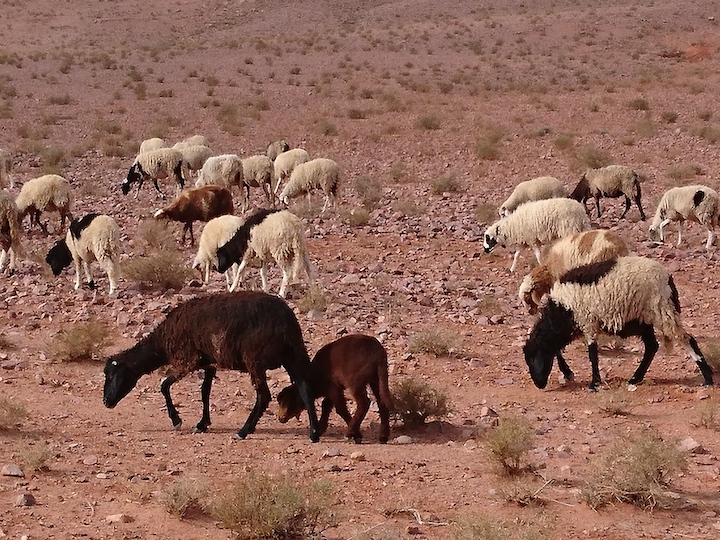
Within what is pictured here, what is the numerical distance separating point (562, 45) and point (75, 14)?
41.5 m

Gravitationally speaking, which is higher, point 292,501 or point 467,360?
point 292,501

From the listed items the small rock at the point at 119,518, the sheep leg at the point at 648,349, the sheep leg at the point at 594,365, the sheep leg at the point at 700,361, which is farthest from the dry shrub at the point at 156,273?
the sheep leg at the point at 700,361

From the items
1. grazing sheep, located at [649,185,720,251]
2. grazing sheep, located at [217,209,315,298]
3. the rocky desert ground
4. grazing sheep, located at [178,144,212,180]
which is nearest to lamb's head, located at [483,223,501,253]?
the rocky desert ground

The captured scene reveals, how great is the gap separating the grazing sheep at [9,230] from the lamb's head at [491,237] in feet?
24.4

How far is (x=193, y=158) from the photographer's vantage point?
21.6 meters

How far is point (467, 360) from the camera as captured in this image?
9.88 m

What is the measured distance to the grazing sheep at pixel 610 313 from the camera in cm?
837

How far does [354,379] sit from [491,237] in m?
6.93

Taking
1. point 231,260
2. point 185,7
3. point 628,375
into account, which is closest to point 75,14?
point 185,7

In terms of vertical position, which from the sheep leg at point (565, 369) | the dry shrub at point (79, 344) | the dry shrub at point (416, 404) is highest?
the dry shrub at point (79, 344)

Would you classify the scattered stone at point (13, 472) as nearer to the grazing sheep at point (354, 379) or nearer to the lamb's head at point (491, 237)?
the grazing sheep at point (354, 379)

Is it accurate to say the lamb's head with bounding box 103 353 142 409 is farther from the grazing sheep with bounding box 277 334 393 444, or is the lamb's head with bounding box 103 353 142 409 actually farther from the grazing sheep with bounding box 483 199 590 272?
the grazing sheep with bounding box 483 199 590 272

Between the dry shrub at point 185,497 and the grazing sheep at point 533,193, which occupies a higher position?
the grazing sheep at point 533,193

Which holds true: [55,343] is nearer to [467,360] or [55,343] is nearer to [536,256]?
[467,360]
